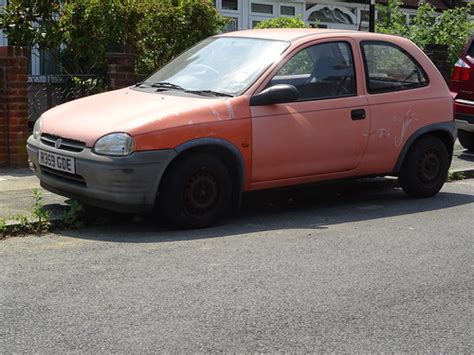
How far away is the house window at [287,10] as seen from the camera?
20.3 meters

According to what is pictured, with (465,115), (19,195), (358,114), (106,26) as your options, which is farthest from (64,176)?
(465,115)

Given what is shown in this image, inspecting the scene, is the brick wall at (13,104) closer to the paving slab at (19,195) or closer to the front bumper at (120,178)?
the paving slab at (19,195)

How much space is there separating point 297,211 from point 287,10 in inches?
528

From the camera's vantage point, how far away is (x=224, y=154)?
22.5 feet

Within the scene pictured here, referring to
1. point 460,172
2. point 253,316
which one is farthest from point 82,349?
point 460,172

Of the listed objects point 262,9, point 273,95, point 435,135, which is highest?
point 262,9

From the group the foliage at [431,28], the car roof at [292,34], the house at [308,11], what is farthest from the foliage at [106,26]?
the house at [308,11]

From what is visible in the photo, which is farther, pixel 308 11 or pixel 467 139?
pixel 308 11

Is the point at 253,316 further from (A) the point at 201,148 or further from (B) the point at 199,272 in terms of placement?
(A) the point at 201,148

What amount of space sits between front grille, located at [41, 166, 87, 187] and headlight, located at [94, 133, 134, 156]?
381mm

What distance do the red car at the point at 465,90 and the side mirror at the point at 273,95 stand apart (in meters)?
5.11

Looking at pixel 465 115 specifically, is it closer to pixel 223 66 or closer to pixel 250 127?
pixel 223 66

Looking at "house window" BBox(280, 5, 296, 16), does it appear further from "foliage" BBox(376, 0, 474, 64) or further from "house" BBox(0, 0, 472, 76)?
"foliage" BBox(376, 0, 474, 64)

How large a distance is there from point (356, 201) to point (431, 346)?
4176 mm
